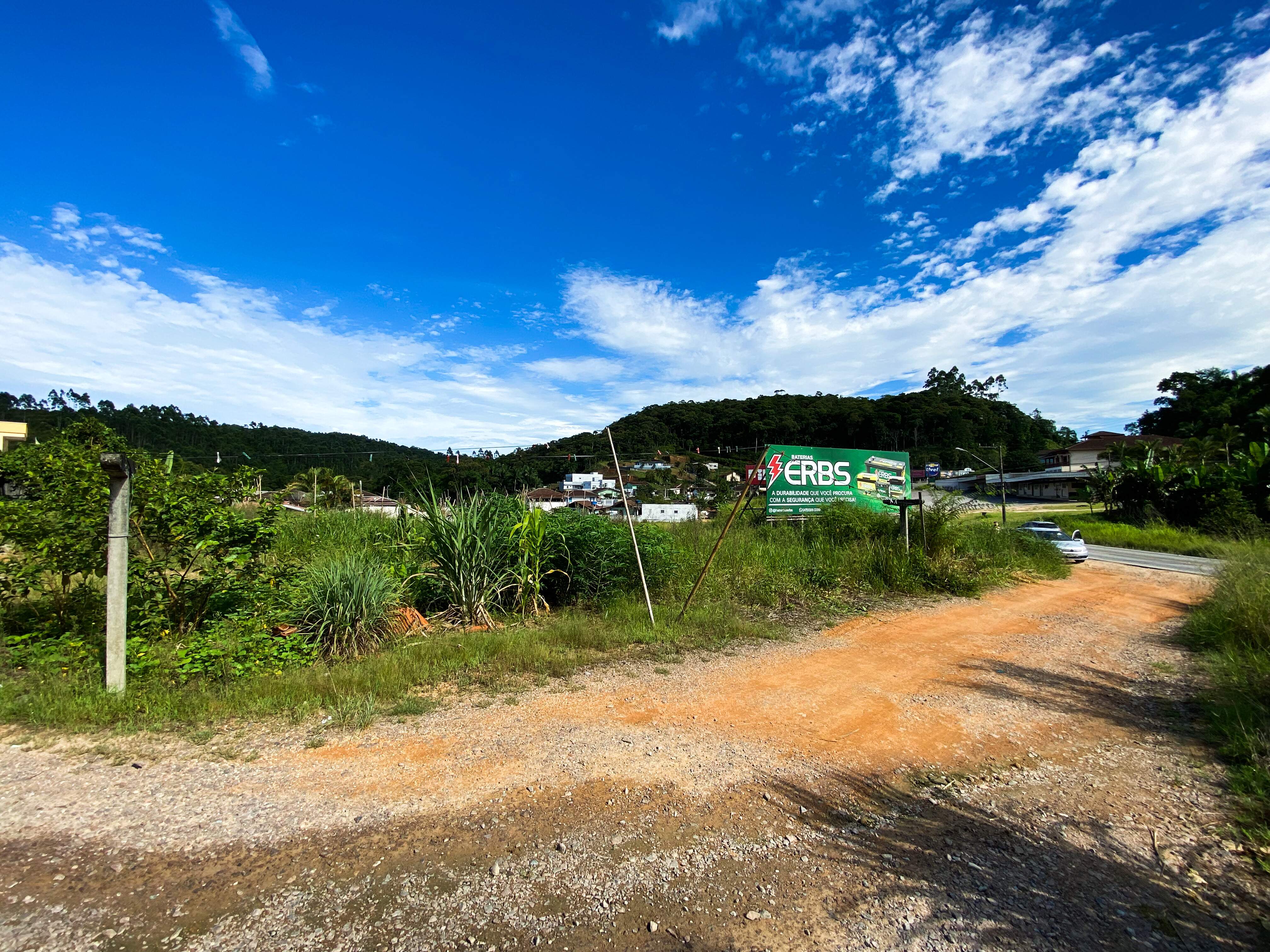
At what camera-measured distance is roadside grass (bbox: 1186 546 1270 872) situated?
3.27m

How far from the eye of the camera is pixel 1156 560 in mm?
17734

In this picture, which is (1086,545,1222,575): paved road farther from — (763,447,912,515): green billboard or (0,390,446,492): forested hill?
(0,390,446,492): forested hill

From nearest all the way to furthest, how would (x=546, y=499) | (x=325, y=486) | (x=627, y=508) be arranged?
1. (x=627, y=508)
2. (x=546, y=499)
3. (x=325, y=486)

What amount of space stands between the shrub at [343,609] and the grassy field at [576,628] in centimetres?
27

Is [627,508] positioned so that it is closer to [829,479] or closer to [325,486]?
[829,479]

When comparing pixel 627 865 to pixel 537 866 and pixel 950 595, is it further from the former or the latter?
pixel 950 595

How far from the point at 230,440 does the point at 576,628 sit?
44309 mm

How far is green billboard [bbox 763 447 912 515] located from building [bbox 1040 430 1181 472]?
182 feet

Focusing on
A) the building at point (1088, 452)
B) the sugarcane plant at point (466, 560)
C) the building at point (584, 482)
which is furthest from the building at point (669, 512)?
the building at point (1088, 452)

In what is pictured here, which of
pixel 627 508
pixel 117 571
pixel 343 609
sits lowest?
pixel 343 609

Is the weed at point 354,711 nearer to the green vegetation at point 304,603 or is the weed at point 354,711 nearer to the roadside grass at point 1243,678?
the green vegetation at point 304,603

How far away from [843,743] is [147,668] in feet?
18.2

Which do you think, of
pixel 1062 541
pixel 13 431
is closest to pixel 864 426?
pixel 1062 541

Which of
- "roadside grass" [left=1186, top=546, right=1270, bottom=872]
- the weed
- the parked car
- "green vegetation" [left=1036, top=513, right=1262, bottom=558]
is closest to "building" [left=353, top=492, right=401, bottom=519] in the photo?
the weed
